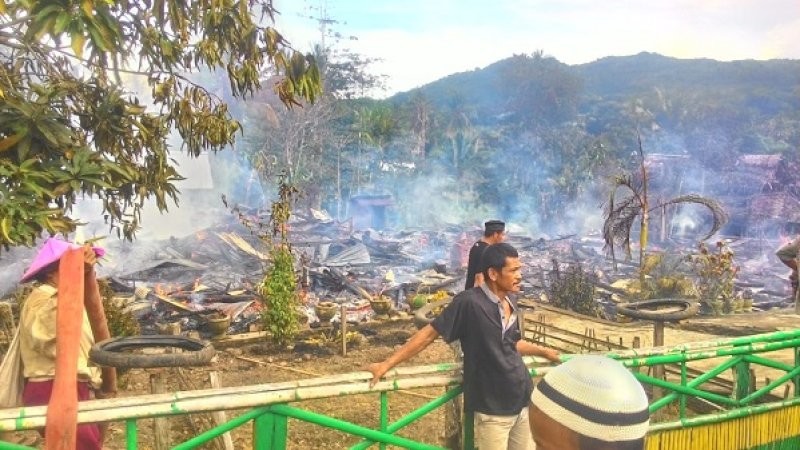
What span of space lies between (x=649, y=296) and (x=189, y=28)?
12.1 m

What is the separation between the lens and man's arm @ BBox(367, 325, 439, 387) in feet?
8.13

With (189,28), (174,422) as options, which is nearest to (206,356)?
(189,28)

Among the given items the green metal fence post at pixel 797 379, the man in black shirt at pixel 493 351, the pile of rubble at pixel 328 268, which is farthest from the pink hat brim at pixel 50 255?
the pile of rubble at pixel 328 268

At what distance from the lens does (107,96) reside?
5.18m

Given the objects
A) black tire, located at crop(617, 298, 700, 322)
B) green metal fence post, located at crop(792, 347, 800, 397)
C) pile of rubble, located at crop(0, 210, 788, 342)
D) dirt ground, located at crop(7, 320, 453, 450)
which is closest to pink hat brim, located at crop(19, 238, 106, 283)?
dirt ground, located at crop(7, 320, 453, 450)

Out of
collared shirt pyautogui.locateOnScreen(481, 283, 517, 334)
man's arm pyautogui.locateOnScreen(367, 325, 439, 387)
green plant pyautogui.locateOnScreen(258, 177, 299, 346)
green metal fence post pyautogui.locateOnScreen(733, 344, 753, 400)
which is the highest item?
collared shirt pyautogui.locateOnScreen(481, 283, 517, 334)

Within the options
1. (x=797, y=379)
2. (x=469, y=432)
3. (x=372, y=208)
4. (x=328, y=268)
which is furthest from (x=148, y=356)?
(x=372, y=208)

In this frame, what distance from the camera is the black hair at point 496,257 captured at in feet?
9.96

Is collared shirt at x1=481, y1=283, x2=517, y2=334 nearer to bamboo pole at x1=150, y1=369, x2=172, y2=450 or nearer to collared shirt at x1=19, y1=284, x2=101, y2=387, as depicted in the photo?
collared shirt at x1=19, y1=284, x2=101, y2=387

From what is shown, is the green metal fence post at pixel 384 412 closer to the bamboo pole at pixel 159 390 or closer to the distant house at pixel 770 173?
the bamboo pole at pixel 159 390

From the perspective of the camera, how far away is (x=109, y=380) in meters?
3.09

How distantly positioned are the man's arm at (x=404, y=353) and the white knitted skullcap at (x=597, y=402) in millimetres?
1157

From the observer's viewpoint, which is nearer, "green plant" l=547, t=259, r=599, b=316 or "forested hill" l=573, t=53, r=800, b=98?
"green plant" l=547, t=259, r=599, b=316

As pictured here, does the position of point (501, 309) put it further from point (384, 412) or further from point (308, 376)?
point (308, 376)
